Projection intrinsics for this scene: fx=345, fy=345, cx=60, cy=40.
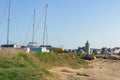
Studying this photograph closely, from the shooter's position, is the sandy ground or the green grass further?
the sandy ground

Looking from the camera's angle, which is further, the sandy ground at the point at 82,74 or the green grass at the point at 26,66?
the sandy ground at the point at 82,74

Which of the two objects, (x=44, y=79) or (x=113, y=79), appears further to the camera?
(x=113, y=79)

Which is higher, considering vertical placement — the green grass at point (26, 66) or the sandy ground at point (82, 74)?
the green grass at point (26, 66)

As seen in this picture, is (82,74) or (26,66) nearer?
(26,66)


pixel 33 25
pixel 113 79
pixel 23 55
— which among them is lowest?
pixel 113 79

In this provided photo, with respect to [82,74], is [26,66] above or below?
above

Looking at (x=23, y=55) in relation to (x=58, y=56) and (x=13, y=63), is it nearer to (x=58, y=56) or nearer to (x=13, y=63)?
(x=13, y=63)

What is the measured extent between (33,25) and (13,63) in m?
30.2

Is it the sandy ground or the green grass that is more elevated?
the green grass

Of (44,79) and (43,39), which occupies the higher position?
(43,39)

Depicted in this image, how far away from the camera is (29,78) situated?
22062mm

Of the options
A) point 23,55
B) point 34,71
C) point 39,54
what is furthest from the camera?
point 39,54

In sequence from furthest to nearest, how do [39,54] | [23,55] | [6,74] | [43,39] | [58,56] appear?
[43,39]
[58,56]
[39,54]
[23,55]
[6,74]

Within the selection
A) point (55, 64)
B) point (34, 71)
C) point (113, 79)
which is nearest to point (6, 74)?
point (34, 71)
